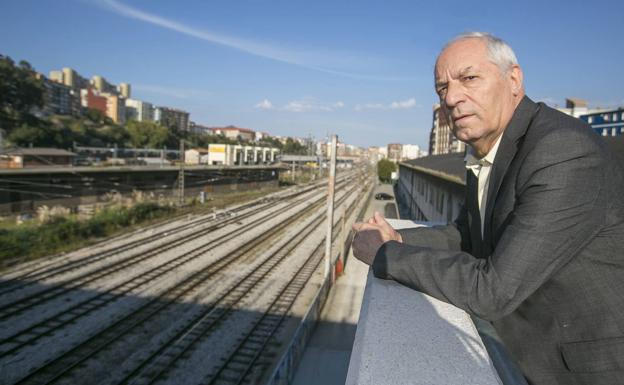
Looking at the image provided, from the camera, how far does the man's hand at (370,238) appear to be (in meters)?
1.76

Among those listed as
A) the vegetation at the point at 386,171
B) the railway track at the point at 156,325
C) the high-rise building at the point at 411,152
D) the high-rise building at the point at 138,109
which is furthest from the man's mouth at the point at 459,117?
the high-rise building at the point at 411,152

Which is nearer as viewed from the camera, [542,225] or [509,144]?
[542,225]

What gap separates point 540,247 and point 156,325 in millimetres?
11474

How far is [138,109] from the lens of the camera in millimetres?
149375

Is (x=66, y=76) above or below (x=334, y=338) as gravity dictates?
above

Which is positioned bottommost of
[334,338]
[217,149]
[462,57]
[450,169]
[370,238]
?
[334,338]

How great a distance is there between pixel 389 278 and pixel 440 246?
1.84 feet

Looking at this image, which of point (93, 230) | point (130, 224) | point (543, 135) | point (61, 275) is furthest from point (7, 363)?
point (130, 224)

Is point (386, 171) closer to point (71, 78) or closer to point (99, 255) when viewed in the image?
point (99, 255)

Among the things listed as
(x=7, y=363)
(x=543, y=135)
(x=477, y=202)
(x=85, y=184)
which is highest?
(x=543, y=135)

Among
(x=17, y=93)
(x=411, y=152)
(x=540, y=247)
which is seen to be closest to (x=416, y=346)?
(x=540, y=247)

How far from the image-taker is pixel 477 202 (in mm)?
1780

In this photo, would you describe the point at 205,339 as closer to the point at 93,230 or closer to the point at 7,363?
the point at 7,363

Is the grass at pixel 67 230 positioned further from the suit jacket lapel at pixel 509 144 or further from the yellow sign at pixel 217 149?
the yellow sign at pixel 217 149
